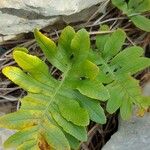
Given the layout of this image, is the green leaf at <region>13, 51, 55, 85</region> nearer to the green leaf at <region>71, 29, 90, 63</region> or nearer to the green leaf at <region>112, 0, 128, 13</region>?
the green leaf at <region>71, 29, 90, 63</region>

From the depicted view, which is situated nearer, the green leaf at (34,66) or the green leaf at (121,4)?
the green leaf at (34,66)

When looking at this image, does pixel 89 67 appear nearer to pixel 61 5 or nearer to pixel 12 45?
pixel 61 5

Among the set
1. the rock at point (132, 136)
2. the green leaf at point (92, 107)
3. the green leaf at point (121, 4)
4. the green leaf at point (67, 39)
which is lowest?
the rock at point (132, 136)

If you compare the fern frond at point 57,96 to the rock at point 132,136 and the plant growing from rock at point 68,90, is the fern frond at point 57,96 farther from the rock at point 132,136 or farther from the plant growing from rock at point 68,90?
the rock at point 132,136

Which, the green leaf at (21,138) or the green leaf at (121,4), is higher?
the green leaf at (121,4)

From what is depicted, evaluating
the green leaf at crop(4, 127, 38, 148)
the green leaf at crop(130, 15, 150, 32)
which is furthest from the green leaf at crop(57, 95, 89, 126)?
the green leaf at crop(130, 15, 150, 32)

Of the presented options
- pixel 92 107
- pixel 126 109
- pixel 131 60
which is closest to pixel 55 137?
pixel 92 107

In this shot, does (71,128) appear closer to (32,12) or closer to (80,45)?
(80,45)

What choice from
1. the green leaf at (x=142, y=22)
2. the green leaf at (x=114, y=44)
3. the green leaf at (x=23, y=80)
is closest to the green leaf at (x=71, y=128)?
the green leaf at (x=23, y=80)
